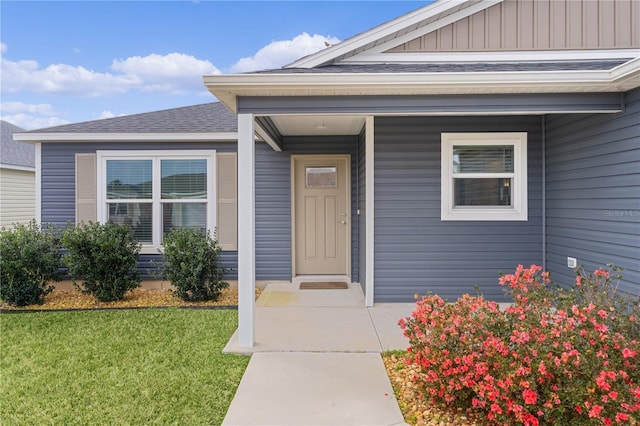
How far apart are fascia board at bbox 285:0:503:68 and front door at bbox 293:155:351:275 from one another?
1.98m

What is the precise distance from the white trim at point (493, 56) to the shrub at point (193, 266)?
3.25 meters

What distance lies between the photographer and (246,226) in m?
3.73

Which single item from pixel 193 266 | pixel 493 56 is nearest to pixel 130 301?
pixel 193 266

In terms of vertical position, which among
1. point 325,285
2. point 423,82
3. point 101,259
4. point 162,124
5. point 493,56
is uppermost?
point 493,56

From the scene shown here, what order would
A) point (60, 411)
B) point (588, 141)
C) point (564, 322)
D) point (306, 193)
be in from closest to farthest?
point (564, 322)
point (60, 411)
point (588, 141)
point (306, 193)

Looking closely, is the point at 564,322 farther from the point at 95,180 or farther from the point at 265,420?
the point at 95,180

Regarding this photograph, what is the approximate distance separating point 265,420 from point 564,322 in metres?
2.02

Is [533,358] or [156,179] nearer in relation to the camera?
[533,358]

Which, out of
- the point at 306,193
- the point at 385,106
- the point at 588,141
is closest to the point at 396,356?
the point at 385,106

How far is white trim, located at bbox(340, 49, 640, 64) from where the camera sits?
5074 millimetres

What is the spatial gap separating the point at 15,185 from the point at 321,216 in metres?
8.61

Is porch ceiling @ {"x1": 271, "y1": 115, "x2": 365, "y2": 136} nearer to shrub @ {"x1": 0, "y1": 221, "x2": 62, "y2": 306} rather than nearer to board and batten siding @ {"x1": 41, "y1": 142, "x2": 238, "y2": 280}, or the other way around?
board and batten siding @ {"x1": 41, "y1": 142, "x2": 238, "y2": 280}

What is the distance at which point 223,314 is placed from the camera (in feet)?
16.2

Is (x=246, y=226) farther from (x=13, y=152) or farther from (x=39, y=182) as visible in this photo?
(x=13, y=152)
